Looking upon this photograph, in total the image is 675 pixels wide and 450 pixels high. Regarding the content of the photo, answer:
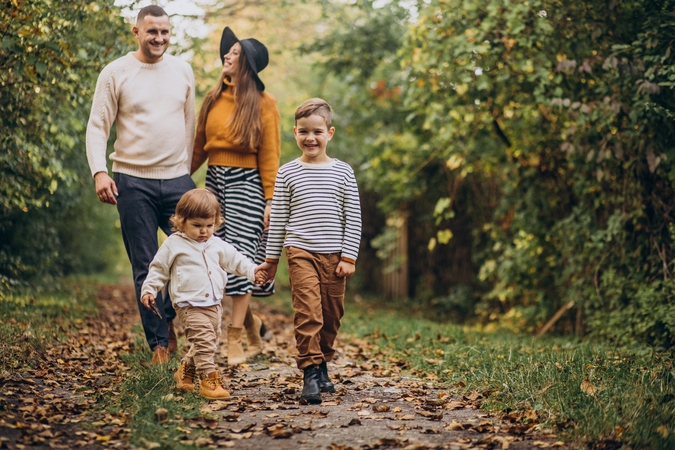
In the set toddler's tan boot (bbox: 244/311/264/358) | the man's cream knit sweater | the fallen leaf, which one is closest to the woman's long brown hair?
the man's cream knit sweater

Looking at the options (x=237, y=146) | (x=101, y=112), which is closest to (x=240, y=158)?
(x=237, y=146)

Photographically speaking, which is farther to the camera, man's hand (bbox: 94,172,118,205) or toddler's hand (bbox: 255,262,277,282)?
man's hand (bbox: 94,172,118,205)

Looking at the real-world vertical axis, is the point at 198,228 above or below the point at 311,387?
above

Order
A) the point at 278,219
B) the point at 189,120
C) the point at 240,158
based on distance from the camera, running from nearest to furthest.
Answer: the point at 278,219 → the point at 189,120 → the point at 240,158

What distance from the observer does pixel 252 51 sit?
207 inches

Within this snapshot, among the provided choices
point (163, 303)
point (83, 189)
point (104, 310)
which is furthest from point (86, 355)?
point (83, 189)

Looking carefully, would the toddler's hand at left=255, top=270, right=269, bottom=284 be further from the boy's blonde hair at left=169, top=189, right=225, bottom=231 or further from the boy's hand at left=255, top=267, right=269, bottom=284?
the boy's blonde hair at left=169, top=189, right=225, bottom=231

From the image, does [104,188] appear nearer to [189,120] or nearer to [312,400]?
[189,120]

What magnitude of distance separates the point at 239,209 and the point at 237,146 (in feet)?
1.46

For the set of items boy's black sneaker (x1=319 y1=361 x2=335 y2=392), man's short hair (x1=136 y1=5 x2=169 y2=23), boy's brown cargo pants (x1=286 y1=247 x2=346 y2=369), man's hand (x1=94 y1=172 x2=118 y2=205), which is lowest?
boy's black sneaker (x1=319 y1=361 x2=335 y2=392)

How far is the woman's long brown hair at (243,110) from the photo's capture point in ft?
16.7

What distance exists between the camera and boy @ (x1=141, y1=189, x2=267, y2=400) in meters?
4.04

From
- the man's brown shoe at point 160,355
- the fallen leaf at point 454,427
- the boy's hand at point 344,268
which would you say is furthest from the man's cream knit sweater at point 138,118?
the fallen leaf at point 454,427

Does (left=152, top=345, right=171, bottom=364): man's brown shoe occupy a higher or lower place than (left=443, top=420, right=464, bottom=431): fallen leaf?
higher
